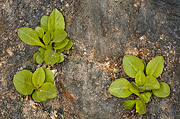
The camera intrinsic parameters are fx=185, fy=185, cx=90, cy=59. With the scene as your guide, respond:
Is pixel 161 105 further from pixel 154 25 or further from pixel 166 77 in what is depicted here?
pixel 154 25

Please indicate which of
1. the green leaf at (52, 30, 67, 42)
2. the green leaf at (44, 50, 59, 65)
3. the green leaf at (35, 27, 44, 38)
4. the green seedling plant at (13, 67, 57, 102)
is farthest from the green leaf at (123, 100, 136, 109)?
the green leaf at (35, 27, 44, 38)

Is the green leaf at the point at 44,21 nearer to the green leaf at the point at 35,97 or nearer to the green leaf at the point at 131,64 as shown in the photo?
the green leaf at the point at 35,97

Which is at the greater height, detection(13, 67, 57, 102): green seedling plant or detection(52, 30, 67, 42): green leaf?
detection(52, 30, 67, 42): green leaf

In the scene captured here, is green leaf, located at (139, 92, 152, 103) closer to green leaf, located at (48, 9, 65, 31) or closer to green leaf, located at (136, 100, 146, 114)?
green leaf, located at (136, 100, 146, 114)

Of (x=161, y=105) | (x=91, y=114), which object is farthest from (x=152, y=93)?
(x=91, y=114)

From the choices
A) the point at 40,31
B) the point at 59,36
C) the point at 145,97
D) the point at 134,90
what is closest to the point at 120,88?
the point at 134,90

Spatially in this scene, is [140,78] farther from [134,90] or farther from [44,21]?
[44,21]
